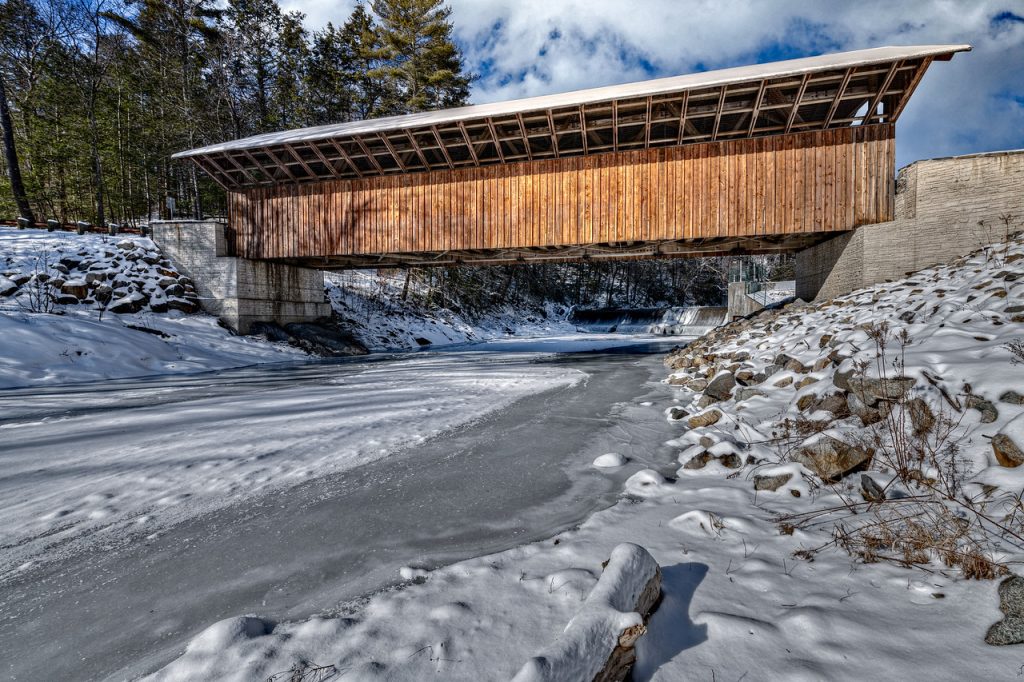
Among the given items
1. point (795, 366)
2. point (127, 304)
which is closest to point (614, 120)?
point (795, 366)

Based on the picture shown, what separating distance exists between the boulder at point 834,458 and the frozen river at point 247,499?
44.0 inches

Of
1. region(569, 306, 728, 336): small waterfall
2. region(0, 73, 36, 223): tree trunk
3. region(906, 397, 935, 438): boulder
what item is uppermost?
region(0, 73, 36, 223): tree trunk

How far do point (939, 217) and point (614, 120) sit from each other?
7.21m

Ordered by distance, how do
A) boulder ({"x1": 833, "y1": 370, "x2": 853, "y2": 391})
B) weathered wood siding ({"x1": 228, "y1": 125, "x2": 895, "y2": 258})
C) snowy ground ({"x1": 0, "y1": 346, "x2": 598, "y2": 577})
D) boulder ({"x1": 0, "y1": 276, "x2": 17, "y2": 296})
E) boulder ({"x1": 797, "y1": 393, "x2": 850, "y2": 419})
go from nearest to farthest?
1. snowy ground ({"x1": 0, "y1": 346, "x2": 598, "y2": 577})
2. boulder ({"x1": 797, "y1": 393, "x2": 850, "y2": 419})
3. boulder ({"x1": 833, "y1": 370, "x2": 853, "y2": 391})
4. weathered wood siding ({"x1": 228, "y1": 125, "x2": 895, "y2": 258})
5. boulder ({"x1": 0, "y1": 276, "x2": 17, "y2": 296})

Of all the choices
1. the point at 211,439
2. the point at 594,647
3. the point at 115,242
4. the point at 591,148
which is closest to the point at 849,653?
the point at 594,647

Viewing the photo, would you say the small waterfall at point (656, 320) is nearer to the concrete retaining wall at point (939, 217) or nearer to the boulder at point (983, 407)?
the concrete retaining wall at point (939, 217)

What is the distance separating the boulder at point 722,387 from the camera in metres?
A: 5.41

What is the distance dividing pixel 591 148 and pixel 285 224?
10.0 meters

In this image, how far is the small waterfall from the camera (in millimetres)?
26375

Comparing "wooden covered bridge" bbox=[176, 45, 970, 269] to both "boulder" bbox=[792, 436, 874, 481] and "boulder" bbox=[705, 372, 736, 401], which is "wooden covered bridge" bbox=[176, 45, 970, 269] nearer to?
"boulder" bbox=[705, 372, 736, 401]

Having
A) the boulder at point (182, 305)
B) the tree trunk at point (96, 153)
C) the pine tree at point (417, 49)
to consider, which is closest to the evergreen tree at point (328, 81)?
the pine tree at point (417, 49)

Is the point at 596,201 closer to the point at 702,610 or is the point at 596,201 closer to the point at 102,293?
the point at 702,610

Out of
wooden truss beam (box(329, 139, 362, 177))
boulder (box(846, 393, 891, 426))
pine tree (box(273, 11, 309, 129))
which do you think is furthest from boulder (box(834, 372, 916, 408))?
pine tree (box(273, 11, 309, 129))

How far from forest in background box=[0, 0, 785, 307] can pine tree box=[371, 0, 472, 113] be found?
0.20 feet
